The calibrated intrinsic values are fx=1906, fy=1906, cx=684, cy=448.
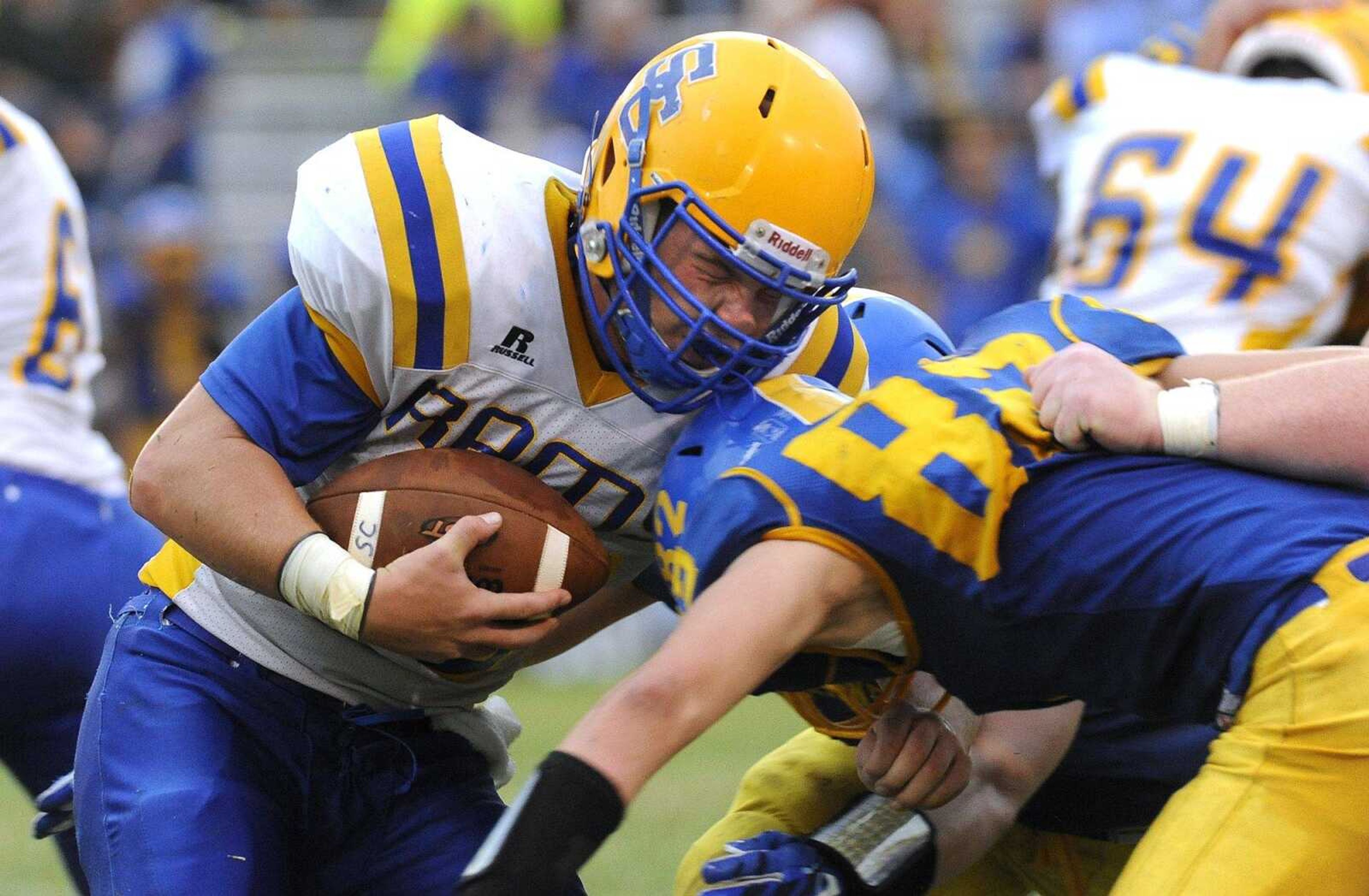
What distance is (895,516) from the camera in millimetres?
2301

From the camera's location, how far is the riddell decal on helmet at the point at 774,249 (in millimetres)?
2779

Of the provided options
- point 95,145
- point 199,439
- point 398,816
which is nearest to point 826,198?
point 199,439

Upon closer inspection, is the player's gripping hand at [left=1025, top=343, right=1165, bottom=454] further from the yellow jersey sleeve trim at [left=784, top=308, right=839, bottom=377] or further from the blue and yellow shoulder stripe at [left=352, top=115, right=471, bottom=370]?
the blue and yellow shoulder stripe at [left=352, top=115, right=471, bottom=370]

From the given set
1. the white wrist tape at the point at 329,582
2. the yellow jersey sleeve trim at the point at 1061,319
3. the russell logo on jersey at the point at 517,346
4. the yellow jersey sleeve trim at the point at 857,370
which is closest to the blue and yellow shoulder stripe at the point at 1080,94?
the yellow jersey sleeve trim at the point at 857,370

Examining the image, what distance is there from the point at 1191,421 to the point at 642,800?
11.7 ft

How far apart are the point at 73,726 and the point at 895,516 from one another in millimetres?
2129

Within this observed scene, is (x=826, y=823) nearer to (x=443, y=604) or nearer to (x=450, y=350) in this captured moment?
(x=443, y=604)

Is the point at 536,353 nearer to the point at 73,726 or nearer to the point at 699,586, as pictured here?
the point at 699,586

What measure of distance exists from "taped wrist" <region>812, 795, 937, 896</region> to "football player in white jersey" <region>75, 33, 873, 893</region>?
543mm

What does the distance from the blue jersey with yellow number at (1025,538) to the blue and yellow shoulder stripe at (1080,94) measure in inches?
98.7

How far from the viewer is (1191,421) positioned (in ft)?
7.80

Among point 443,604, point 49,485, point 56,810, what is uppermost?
point 443,604

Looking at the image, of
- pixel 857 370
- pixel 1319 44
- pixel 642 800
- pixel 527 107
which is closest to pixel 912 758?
pixel 857 370

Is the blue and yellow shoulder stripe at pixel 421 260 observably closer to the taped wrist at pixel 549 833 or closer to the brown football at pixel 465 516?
the brown football at pixel 465 516
